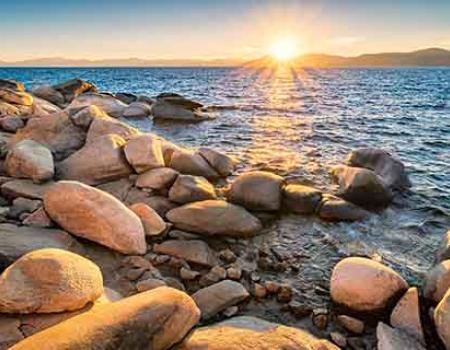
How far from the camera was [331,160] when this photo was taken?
12445 millimetres

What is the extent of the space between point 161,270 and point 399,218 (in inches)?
185

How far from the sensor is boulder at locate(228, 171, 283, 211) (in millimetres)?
7930

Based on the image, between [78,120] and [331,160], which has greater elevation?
[78,120]

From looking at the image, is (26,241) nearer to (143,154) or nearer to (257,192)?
(143,154)

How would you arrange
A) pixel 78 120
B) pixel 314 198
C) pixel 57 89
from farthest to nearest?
pixel 57 89 → pixel 78 120 → pixel 314 198

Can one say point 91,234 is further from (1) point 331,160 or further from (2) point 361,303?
(1) point 331,160

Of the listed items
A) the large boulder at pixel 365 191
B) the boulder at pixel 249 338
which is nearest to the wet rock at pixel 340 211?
the large boulder at pixel 365 191

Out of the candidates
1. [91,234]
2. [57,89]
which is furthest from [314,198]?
[57,89]

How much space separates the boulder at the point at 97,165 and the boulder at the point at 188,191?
4.14 feet

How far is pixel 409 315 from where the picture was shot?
484 cm

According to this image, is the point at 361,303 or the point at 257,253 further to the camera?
Result: the point at 257,253

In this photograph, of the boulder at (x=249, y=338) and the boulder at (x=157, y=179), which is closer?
the boulder at (x=249, y=338)

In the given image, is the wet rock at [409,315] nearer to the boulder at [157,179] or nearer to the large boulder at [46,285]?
the large boulder at [46,285]

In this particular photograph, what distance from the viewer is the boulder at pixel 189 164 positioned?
9555mm
